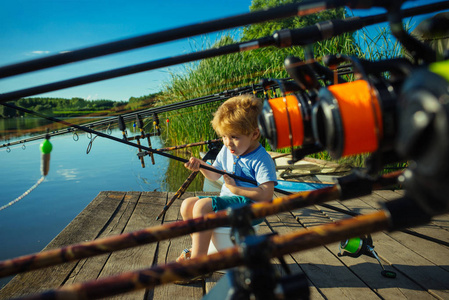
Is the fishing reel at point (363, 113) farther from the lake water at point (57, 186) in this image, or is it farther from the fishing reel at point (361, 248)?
the lake water at point (57, 186)

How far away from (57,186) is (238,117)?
6.29 metres

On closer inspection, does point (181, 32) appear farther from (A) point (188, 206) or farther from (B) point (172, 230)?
(A) point (188, 206)

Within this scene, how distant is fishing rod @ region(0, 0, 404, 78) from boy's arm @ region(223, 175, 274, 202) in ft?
4.76

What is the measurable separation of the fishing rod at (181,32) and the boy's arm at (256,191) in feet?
4.76

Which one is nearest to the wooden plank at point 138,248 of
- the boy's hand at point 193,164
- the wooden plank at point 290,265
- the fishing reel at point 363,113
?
the boy's hand at point 193,164

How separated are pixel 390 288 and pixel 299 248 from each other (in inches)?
64.9

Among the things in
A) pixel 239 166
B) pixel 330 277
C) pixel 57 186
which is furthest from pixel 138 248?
pixel 57 186

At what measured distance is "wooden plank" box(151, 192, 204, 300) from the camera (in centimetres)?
184

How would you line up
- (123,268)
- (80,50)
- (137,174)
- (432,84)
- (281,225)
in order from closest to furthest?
(432,84) < (80,50) < (123,268) < (281,225) < (137,174)

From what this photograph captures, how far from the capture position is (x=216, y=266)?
0.58 m

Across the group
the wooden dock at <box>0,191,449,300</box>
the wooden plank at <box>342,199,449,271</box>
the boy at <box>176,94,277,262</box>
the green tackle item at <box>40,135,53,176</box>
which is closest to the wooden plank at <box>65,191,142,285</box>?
the wooden dock at <box>0,191,449,300</box>

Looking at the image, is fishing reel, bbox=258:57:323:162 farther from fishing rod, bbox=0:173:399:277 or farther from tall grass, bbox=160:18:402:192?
tall grass, bbox=160:18:402:192

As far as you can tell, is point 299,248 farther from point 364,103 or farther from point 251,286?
point 364,103

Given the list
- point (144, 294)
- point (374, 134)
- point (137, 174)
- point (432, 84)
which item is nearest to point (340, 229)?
point (374, 134)
